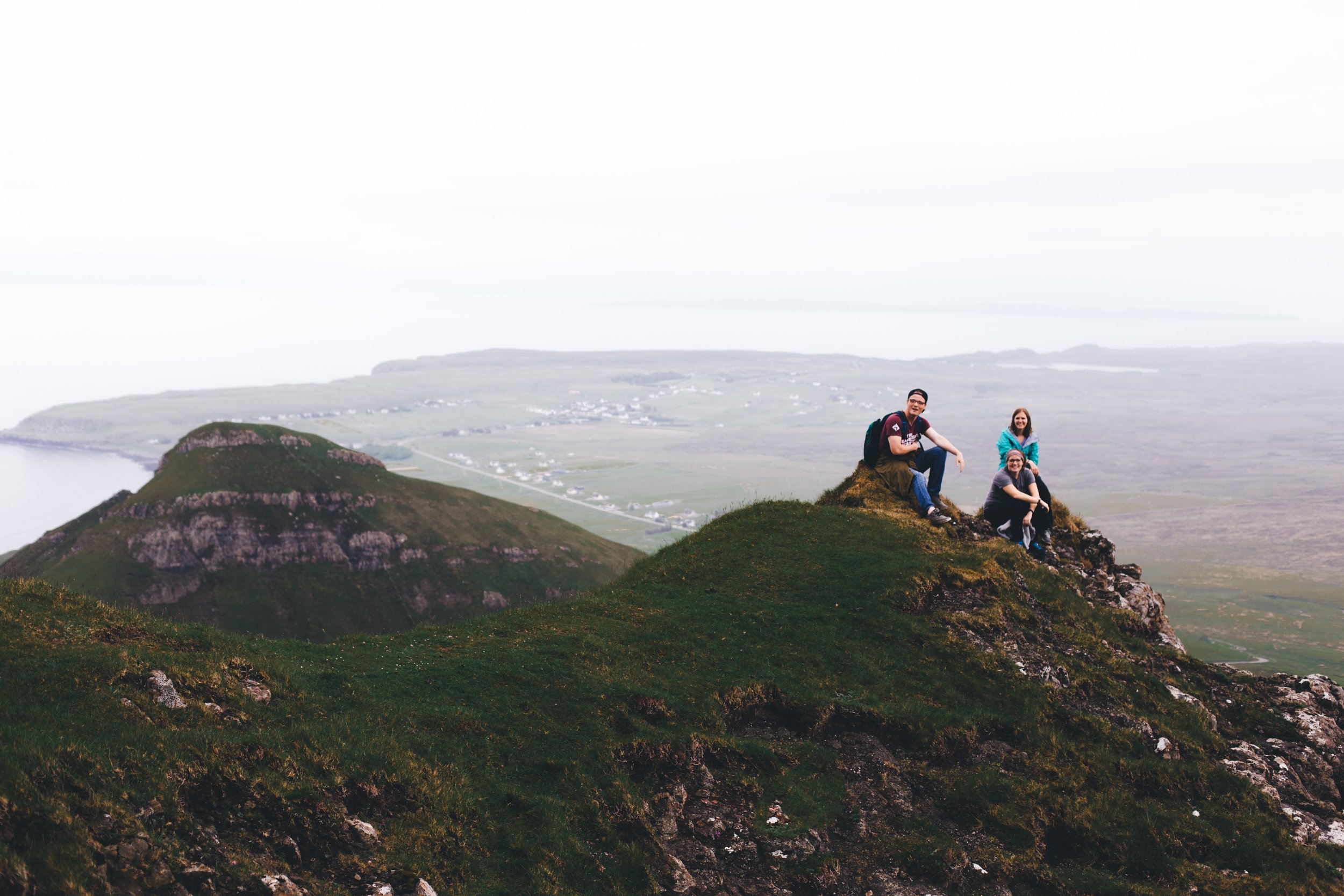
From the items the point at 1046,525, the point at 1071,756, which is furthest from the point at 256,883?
the point at 1046,525

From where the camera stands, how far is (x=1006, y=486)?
96.4 feet

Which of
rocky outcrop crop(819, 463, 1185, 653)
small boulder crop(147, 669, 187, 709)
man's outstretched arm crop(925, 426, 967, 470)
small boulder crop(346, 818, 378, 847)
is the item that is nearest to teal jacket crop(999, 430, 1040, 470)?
man's outstretched arm crop(925, 426, 967, 470)

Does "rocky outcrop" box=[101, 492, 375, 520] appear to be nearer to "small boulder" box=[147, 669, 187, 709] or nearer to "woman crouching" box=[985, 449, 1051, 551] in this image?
"woman crouching" box=[985, 449, 1051, 551]

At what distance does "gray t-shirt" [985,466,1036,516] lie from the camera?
2931 centimetres

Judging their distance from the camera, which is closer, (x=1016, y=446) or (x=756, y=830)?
(x=756, y=830)

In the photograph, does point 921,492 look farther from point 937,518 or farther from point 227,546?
point 227,546

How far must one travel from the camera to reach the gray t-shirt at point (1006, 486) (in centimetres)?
2931

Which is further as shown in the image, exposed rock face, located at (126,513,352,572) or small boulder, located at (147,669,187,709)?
exposed rock face, located at (126,513,352,572)

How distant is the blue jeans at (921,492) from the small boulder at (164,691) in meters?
25.1

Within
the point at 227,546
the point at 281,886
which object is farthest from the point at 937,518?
the point at 227,546

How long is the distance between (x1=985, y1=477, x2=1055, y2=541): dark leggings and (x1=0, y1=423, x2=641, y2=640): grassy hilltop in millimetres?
119715

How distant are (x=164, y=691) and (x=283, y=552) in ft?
562

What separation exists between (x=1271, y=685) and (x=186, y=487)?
19275 centimetres

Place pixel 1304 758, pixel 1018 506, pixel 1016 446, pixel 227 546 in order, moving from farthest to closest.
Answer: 1. pixel 227 546
2. pixel 1018 506
3. pixel 1016 446
4. pixel 1304 758
